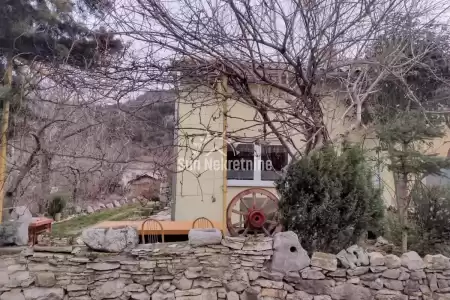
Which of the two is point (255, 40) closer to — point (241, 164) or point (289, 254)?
point (289, 254)

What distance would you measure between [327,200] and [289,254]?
0.66 metres

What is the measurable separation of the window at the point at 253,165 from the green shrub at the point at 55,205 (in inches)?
211

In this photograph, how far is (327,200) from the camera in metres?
3.77

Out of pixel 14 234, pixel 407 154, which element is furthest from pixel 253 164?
pixel 14 234

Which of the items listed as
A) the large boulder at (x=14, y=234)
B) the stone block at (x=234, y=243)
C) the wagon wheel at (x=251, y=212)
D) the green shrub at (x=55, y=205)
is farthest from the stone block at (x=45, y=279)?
the green shrub at (x=55, y=205)

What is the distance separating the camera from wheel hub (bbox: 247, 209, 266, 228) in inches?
229

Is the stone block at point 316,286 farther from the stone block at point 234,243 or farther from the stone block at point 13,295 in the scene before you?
the stone block at point 13,295

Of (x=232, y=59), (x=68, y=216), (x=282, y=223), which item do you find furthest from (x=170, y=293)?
(x=68, y=216)

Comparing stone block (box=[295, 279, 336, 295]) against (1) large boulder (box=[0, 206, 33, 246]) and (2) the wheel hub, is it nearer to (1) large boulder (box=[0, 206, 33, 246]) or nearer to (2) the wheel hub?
(2) the wheel hub

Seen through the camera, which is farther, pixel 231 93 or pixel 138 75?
pixel 231 93

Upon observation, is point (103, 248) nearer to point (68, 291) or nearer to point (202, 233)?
point (68, 291)

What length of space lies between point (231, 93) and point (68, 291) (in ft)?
8.82

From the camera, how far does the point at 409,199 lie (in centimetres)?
499

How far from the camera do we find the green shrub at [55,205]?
1019cm
